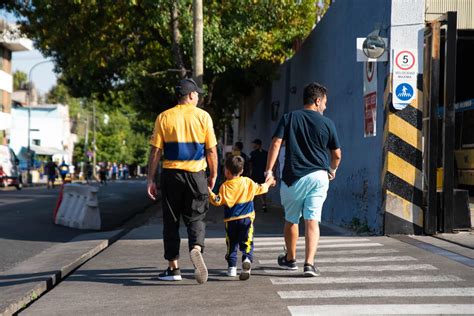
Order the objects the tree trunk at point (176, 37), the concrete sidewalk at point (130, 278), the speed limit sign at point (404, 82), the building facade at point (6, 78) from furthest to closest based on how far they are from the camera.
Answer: the building facade at point (6, 78)
the tree trunk at point (176, 37)
the speed limit sign at point (404, 82)
the concrete sidewalk at point (130, 278)

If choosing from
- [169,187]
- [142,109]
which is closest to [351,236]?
[169,187]

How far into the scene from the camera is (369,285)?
620cm

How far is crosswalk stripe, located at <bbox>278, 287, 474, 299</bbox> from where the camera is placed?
5723 millimetres

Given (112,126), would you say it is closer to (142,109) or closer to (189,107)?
(142,109)

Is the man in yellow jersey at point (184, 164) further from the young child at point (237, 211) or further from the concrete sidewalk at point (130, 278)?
the concrete sidewalk at point (130, 278)

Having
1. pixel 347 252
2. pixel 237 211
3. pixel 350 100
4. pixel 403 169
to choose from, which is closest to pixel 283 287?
pixel 237 211

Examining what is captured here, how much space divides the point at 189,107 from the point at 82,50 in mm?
12953

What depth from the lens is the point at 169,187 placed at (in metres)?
6.58

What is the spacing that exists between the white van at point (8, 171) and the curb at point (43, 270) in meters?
26.9

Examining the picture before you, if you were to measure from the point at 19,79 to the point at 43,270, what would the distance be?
91.1 m

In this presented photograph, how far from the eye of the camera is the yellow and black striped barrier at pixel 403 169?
9906 mm

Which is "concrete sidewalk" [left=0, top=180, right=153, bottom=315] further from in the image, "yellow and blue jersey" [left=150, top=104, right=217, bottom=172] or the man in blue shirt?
the man in blue shirt

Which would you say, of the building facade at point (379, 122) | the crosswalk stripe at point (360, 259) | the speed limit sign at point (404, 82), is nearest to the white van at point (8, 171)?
the building facade at point (379, 122)

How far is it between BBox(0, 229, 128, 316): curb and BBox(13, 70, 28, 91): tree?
8630 cm
